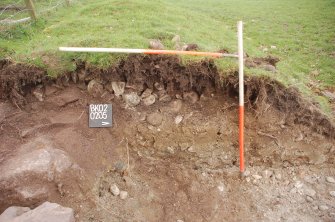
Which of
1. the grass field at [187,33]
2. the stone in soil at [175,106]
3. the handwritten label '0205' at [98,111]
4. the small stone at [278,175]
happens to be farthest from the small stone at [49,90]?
the small stone at [278,175]

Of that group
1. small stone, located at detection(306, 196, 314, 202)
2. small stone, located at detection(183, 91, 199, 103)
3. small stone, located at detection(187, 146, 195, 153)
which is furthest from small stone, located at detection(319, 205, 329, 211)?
small stone, located at detection(183, 91, 199, 103)

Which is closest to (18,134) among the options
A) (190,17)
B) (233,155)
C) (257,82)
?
(233,155)

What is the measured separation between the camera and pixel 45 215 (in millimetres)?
3602

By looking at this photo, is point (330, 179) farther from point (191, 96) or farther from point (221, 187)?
point (191, 96)

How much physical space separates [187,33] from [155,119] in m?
2.22

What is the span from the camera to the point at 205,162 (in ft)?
15.7

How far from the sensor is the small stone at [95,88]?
15.3 feet

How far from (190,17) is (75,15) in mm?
2659

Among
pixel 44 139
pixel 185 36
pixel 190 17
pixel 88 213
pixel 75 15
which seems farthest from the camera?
pixel 190 17

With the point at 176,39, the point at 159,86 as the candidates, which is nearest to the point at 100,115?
the point at 159,86

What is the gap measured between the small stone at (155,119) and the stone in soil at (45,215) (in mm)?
1631

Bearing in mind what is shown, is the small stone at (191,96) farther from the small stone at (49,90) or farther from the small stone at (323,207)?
the small stone at (323,207)

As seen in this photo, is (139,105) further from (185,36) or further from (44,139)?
(185,36)

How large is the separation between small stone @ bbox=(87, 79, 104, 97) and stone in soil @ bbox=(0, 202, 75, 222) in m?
1.62
